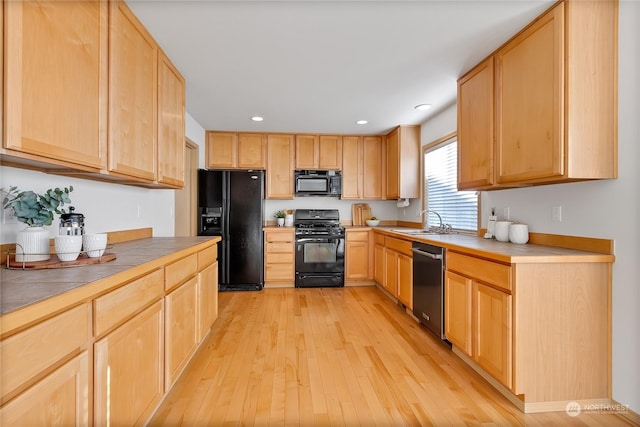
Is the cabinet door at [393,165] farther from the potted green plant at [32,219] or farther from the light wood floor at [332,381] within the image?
the potted green plant at [32,219]

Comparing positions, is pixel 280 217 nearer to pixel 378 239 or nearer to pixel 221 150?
pixel 221 150

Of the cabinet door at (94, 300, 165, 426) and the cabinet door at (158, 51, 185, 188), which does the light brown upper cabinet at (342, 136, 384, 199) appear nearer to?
the cabinet door at (158, 51, 185, 188)

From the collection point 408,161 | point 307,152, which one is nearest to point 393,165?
point 408,161

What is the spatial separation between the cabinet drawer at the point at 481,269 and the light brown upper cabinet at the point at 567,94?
0.64 metres

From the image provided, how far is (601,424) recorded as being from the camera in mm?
1595

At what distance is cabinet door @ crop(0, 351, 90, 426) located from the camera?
0.76 meters

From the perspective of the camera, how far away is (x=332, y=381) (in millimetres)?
2006

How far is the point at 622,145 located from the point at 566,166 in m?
0.31

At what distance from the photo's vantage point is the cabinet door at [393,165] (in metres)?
4.36

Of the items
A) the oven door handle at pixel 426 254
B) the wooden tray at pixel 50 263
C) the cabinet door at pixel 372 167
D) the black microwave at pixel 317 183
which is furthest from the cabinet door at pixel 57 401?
the cabinet door at pixel 372 167

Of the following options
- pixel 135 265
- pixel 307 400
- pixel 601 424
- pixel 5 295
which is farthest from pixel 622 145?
pixel 5 295

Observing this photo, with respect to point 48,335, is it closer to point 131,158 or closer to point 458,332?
point 131,158

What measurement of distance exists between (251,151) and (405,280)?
2957mm

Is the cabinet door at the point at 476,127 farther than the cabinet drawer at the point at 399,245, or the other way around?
the cabinet drawer at the point at 399,245
